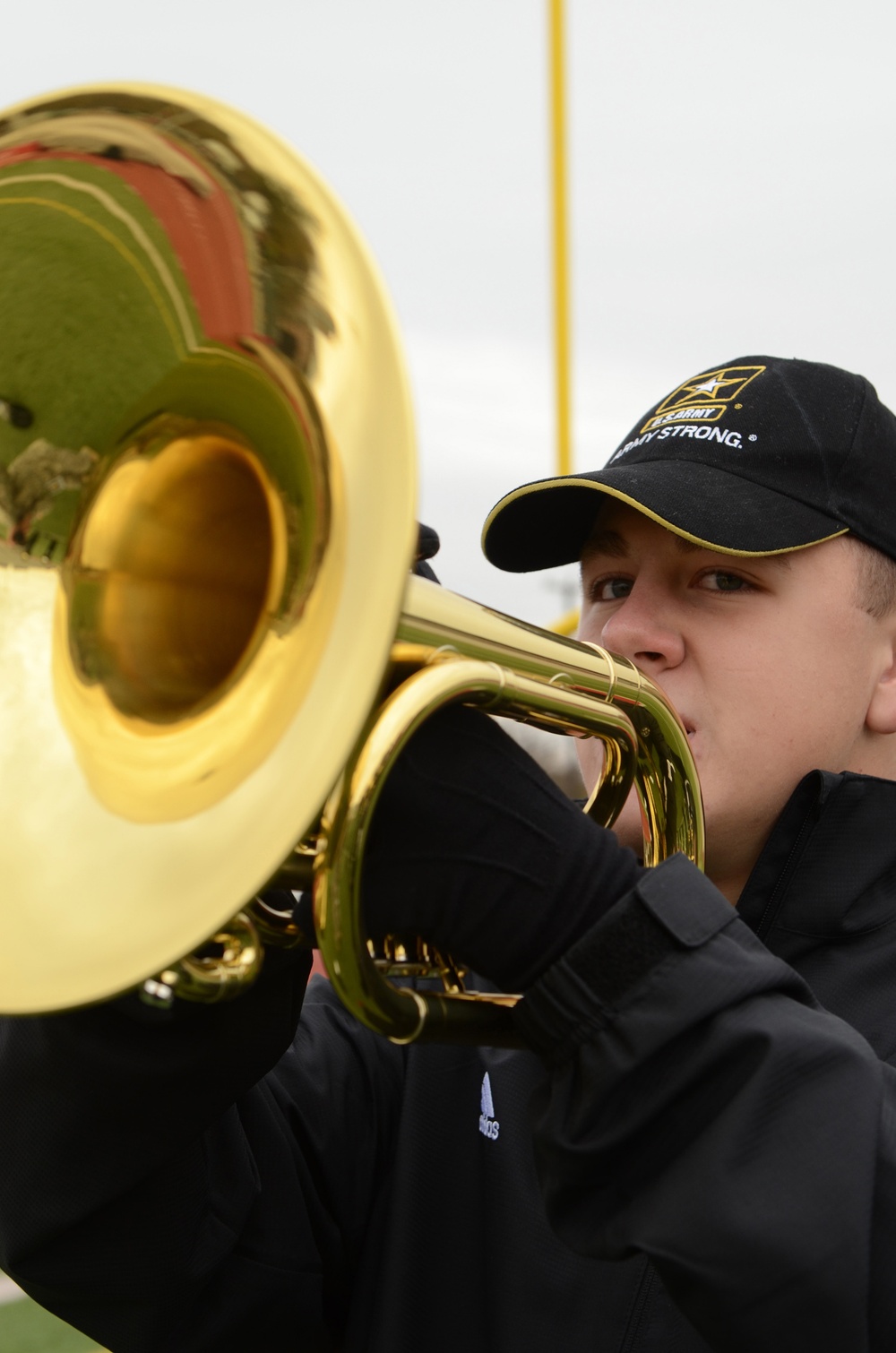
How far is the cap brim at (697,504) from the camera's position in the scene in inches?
64.2

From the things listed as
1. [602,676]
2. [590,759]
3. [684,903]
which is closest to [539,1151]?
[684,903]

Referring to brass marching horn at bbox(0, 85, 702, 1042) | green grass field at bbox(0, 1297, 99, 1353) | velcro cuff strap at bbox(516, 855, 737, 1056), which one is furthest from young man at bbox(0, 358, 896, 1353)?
green grass field at bbox(0, 1297, 99, 1353)

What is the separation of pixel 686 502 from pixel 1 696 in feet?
2.86

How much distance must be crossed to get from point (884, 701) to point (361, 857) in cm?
99

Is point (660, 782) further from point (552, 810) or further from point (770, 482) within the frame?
point (770, 482)

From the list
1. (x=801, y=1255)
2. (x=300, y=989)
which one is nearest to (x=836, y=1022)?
(x=801, y=1255)

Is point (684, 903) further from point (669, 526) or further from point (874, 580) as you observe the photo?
point (874, 580)

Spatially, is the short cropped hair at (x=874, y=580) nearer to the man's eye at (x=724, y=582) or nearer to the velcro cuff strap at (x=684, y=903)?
the man's eye at (x=724, y=582)

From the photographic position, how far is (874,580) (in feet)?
5.70

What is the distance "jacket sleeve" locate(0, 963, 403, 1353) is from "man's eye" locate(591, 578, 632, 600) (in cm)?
76

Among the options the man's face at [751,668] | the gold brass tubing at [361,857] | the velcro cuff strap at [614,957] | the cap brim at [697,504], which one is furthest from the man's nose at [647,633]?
the velcro cuff strap at [614,957]

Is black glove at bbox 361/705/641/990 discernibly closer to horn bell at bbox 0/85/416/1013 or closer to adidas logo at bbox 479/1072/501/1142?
horn bell at bbox 0/85/416/1013

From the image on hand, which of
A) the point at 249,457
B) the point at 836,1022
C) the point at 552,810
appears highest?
the point at 249,457

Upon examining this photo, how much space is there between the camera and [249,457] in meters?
1.27
